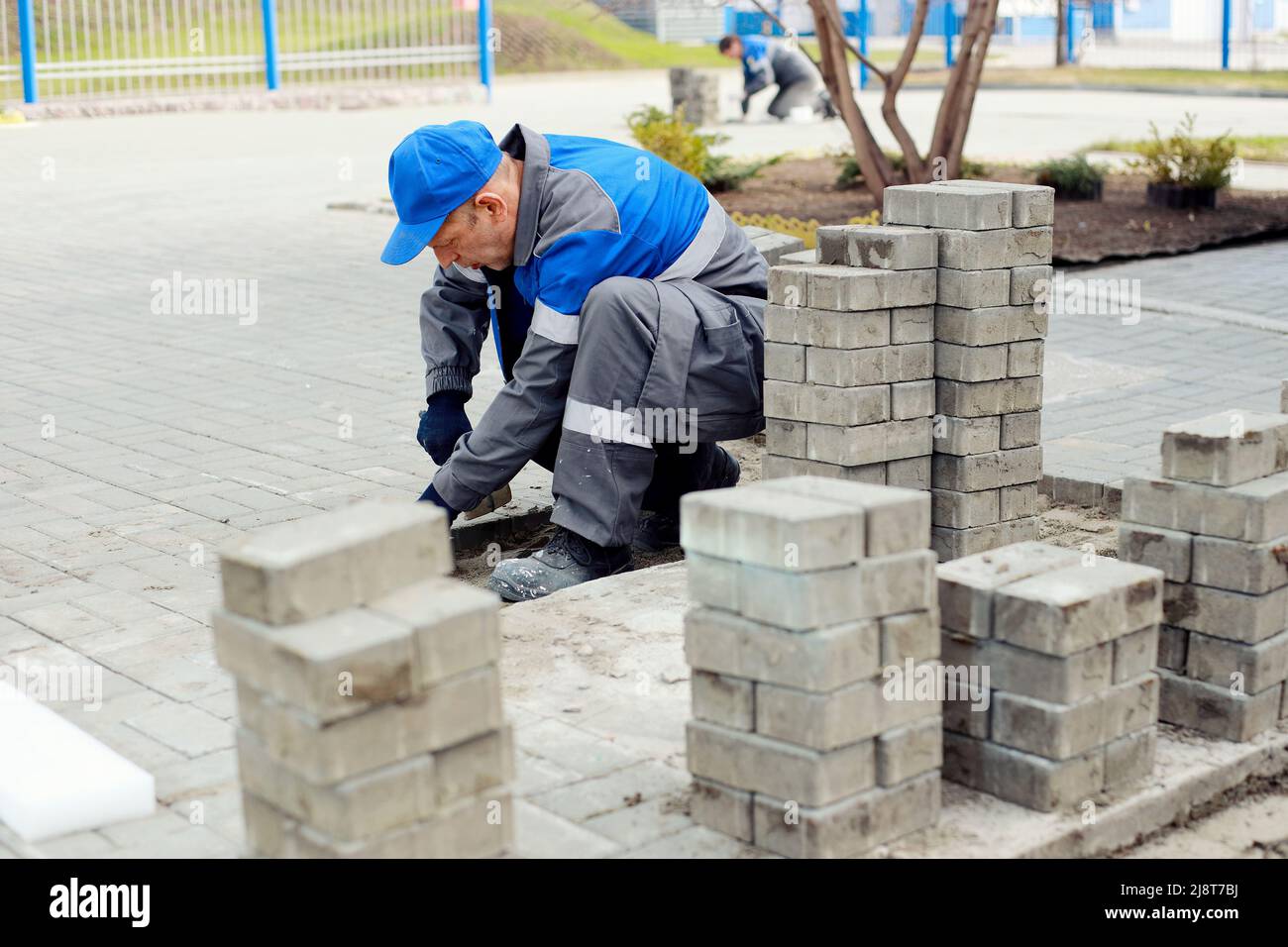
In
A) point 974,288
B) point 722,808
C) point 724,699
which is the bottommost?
point 722,808

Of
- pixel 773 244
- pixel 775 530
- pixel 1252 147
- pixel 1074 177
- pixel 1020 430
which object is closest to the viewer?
pixel 775 530

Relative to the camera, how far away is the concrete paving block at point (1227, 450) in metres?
3.58

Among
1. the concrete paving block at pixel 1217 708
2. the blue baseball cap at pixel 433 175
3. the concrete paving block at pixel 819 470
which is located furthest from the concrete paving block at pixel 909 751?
the blue baseball cap at pixel 433 175

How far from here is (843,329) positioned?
4.52 metres

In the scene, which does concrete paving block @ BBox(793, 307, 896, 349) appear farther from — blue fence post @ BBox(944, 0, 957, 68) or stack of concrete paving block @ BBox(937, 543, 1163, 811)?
blue fence post @ BBox(944, 0, 957, 68)

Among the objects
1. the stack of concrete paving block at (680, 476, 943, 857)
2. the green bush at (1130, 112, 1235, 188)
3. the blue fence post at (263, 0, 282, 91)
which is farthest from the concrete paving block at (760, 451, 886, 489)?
the blue fence post at (263, 0, 282, 91)

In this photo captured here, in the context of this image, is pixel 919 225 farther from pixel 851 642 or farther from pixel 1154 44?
pixel 1154 44

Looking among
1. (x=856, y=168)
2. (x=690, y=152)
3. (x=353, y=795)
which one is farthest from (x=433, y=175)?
(x=856, y=168)

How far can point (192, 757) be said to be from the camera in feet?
11.9

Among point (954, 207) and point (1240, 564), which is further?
point (954, 207)

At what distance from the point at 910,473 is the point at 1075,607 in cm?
167

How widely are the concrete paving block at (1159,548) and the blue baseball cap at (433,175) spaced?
2028mm

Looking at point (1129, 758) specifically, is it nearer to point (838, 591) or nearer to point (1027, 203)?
point (838, 591)

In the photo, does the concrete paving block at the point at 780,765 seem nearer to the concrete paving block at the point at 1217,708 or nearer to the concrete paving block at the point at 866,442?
the concrete paving block at the point at 1217,708
